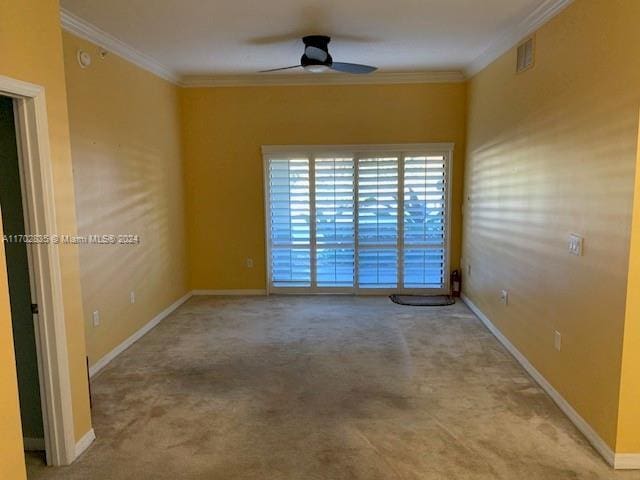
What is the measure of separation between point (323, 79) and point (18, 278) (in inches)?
165

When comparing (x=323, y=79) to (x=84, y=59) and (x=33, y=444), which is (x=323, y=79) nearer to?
(x=84, y=59)

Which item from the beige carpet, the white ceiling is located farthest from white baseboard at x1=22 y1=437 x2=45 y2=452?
the white ceiling

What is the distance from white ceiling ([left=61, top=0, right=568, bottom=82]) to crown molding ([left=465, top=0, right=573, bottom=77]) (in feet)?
0.04

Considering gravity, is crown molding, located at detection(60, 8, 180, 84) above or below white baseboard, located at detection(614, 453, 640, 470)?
above

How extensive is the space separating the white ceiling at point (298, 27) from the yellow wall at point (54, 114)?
41.4 inches

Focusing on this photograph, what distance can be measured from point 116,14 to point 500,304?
404 cm

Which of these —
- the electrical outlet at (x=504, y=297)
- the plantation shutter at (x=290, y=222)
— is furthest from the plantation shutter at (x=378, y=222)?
the electrical outlet at (x=504, y=297)

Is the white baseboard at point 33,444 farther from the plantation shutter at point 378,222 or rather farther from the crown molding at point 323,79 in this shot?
the crown molding at point 323,79

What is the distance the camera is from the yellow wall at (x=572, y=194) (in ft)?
7.82

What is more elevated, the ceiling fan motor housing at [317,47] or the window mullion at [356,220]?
the ceiling fan motor housing at [317,47]

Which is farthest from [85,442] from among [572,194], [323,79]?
[323,79]

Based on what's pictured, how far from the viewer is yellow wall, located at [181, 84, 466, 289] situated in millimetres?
5781

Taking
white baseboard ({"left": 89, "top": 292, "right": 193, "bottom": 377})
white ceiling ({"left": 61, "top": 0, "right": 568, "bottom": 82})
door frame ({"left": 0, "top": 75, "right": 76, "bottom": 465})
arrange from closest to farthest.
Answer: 1. door frame ({"left": 0, "top": 75, "right": 76, "bottom": 465})
2. white ceiling ({"left": 61, "top": 0, "right": 568, "bottom": 82})
3. white baseboard ({"left": 89, "top": 292, "right": 193, "bottom": 377})

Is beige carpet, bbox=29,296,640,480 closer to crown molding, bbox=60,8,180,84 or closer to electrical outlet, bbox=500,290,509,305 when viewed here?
electrical outlet, bbox=500,290,509,305
